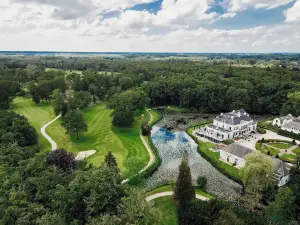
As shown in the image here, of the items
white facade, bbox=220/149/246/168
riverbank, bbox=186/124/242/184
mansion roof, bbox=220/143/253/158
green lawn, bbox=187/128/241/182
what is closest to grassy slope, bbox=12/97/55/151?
riverbank, bbox=186/124/242/184

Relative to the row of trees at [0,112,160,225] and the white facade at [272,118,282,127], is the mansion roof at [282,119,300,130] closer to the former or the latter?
the white facade at [272,118,282,127]

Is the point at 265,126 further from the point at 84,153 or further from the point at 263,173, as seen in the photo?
the point at 84,153

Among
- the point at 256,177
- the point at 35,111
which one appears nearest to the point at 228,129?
the point at 256,177

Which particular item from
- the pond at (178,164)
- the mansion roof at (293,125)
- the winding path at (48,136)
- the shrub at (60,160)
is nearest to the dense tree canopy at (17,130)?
the winding path at (48,136)

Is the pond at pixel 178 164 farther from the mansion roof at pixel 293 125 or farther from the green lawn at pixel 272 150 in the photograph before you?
the mansion roof at pixel 293 125

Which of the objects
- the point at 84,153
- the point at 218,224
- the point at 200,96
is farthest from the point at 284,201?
the point at 200,96
